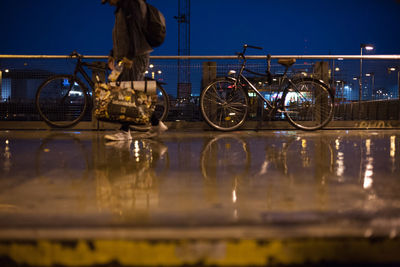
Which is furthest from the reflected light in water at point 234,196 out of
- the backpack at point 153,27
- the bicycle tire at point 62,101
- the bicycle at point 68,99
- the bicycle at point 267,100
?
the bicycle tire at point 62,101

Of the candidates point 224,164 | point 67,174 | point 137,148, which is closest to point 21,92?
point 137,148

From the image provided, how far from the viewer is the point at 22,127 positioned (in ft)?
20.7

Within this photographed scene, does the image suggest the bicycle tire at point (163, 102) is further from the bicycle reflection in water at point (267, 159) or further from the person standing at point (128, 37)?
the bicycle reflection in water at point (267, 159)

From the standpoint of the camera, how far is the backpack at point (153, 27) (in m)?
4.10

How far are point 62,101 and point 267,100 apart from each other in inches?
142

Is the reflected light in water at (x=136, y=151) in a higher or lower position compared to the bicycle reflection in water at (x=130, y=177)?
higher

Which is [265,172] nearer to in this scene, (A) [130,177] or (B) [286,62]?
(A) [130,177]

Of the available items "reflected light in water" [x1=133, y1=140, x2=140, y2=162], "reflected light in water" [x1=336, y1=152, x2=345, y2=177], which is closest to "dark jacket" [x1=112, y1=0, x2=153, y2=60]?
"reflected light in water" [x1=133, y1=140, x2=140, y2=162]

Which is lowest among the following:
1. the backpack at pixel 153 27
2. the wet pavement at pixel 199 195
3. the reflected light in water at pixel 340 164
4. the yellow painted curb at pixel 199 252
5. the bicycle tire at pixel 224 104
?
the yellow painted curb at pixel 199 252

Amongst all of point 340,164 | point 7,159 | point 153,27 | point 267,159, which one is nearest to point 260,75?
point 153,27

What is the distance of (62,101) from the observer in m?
5.77

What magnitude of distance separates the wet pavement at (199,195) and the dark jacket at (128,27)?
1397 millimetres

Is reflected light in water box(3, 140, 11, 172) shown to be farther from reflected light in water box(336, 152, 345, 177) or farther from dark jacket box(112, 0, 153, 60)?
reflected light in water box(336, 152, 345, 177)

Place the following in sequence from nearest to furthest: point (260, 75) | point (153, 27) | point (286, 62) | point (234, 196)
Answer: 1. point (234, 196)
2. point (153, 27)
3. point (286, 62)
4. point (260, 75)
